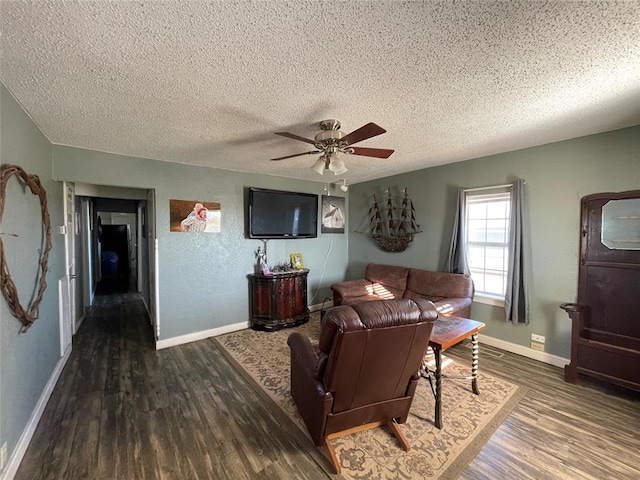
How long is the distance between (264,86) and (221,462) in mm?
2427

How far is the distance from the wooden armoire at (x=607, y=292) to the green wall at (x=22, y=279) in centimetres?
437

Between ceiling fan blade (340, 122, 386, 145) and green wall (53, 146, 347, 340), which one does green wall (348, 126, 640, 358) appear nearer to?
ceiling fan blade (340, 122, 386, 145)

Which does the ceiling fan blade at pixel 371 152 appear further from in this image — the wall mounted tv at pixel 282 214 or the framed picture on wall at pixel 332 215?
the framed picture on wall at pixel 332 215

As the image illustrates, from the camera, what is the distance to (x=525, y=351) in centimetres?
310

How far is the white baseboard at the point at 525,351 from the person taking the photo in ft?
9.36

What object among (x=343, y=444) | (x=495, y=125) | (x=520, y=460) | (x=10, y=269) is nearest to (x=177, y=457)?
(x=343, y=444)

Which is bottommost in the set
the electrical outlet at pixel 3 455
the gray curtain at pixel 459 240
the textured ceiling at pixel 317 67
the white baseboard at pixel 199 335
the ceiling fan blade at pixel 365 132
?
the white baseboard at pixel 199 335

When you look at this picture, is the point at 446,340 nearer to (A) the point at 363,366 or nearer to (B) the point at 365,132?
(A) the point at 363,366

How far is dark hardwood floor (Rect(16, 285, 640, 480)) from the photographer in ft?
5.41

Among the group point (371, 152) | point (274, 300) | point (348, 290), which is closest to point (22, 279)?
point (274, 300)

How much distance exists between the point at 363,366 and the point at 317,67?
1.74m

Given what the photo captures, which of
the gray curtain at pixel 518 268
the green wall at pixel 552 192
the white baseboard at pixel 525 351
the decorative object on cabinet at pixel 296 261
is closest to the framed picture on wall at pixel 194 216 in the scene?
the decorative object on cabinet at pixel 296 261

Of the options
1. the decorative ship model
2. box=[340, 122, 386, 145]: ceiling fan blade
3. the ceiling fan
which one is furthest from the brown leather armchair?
the decorative ship model

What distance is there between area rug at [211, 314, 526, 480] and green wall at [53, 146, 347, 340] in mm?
1083
